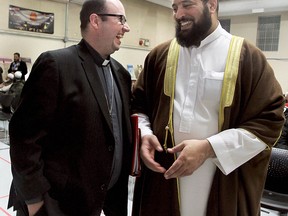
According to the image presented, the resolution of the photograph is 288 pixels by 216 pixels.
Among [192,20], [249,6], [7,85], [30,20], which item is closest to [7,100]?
[7,85]

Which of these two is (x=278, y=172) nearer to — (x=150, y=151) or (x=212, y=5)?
(x=150, y=151)

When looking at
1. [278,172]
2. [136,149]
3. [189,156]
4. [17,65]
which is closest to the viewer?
[189,156]

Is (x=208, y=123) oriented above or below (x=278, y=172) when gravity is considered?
above

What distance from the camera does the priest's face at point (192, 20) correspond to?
1.48 meters

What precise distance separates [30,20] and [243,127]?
10884 millimetres

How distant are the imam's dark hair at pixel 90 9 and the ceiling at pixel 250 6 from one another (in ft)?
40.2

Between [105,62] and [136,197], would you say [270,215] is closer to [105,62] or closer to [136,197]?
[136,197]

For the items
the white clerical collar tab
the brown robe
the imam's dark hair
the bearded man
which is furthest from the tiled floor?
the imam's dark hair

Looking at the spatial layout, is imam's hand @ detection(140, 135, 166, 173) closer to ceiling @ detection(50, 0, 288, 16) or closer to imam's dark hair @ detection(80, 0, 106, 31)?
imam's dark hair @ detection(80, 0, 106, 31)

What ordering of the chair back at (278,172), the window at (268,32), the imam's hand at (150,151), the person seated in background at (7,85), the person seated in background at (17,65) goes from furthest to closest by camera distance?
the window at (268,32) < the person seated in background at (17,65) < the person seated in background at (7,85) < the chair back at (278,172) < the imam's hand at (150,151)

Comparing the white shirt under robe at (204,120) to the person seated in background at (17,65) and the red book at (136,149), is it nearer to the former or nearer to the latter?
the red book at (136,149)

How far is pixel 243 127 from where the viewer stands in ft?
4.63

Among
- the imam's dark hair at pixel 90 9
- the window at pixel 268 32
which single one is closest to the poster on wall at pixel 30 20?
the window at pixel 268 32

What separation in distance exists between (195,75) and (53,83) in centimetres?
66
